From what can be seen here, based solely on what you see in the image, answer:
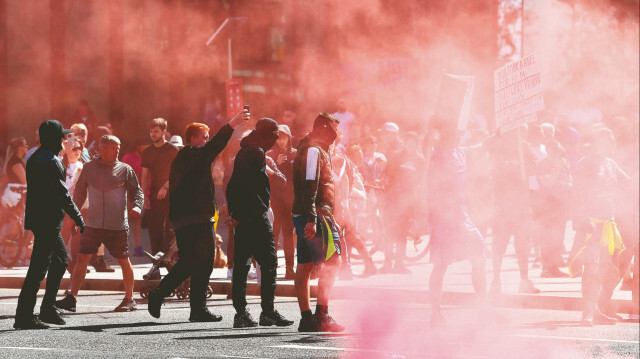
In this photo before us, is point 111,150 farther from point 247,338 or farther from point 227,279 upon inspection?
point 227,279

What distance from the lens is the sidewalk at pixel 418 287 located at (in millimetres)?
9156

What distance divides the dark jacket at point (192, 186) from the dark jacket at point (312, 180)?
0.67m

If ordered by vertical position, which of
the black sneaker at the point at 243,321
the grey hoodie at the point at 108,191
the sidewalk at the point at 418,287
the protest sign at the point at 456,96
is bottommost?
the sidewalk at the point at 418,287

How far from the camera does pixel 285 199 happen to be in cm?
1041

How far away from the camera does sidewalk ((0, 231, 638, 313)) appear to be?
30.0ft

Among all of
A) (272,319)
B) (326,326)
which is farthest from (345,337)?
(272,319)

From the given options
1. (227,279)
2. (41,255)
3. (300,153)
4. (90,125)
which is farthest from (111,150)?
(90,125)

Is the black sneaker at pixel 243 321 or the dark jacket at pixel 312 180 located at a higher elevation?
the dark jacket at pixel 312 180

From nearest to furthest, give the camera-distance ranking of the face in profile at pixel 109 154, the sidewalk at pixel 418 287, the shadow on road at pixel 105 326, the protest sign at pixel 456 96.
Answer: the protest sign at pixel 456 96 < the shadow on road at pixel 105 326 < the face in profile at pixel 109 154 < the sidewalk at pixel 418 287

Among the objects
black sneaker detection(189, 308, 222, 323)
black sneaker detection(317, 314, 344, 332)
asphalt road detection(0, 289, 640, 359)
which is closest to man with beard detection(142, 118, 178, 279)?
asphalt road detection(0, 289, 640, 359)

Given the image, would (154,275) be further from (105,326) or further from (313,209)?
(313,209)

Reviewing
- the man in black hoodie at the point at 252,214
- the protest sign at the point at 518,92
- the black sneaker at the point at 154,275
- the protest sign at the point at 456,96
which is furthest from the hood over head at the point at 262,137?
the protest sign at the point at 456,96

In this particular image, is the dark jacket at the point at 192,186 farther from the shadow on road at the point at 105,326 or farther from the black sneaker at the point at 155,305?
the shadow on road at the point at 105,326

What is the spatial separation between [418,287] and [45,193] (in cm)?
383
